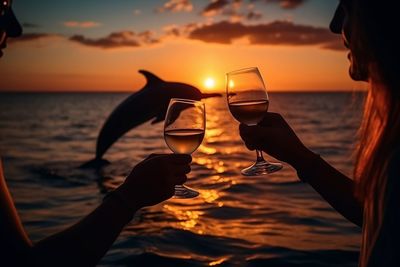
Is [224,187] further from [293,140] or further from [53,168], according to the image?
[293,140]

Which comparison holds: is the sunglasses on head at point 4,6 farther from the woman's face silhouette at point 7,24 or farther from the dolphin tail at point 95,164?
the dolphin tail at point 95,164

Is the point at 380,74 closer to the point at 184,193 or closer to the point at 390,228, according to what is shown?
the point at 390,228

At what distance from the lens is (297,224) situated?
726 cm

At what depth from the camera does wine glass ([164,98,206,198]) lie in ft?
9.32

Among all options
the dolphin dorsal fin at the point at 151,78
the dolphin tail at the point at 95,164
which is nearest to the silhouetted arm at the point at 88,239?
the dolphin dorsal fin at the point at 151,78

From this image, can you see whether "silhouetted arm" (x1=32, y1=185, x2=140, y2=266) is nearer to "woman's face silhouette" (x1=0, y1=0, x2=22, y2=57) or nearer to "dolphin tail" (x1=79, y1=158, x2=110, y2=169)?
"woman's face silhouette" (x1=0, y1=0, x2=22, y2=57)

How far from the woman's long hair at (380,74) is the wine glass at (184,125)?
1194 mm

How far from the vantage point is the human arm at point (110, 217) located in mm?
1797

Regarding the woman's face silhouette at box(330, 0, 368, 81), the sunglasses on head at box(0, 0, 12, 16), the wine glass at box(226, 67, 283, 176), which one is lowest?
the wine glass at box(226, 67, 283, 176)

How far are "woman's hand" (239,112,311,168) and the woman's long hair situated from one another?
1066mm

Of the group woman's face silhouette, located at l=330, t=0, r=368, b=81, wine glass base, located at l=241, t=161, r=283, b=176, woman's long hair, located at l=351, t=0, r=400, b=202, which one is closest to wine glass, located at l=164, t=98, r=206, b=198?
wine glass base, located at l=241, t=161, r=283, b=176

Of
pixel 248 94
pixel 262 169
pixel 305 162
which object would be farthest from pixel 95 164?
pixel 305 162

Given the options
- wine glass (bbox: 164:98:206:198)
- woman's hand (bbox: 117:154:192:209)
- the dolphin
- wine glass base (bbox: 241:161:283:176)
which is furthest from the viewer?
the dolphin

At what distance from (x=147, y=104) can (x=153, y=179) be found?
9.08 meters
